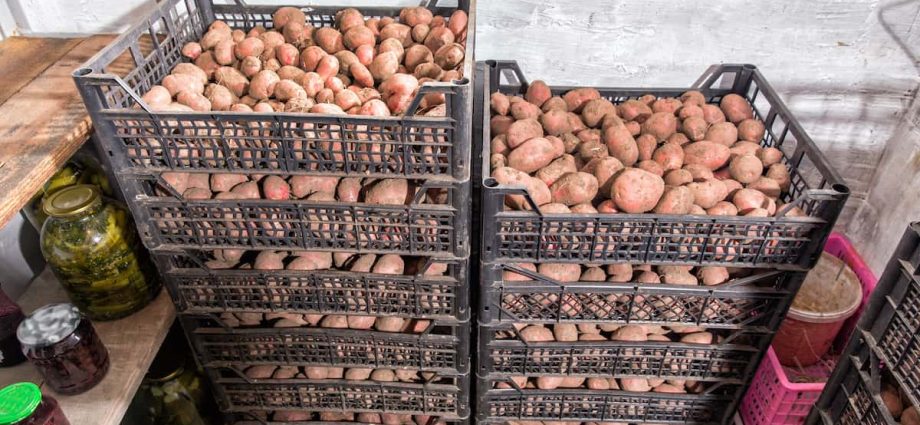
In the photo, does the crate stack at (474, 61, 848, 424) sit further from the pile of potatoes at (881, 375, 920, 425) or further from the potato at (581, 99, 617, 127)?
the pile of potatoes at (881, 375, 920, 425)

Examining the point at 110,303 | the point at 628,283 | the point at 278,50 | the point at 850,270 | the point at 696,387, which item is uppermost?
the point at 278,50

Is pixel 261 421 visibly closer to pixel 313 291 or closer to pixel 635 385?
pixel 313 291

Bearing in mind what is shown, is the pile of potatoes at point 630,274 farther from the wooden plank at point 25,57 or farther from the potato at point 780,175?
→ the wooden plank at point 25,57

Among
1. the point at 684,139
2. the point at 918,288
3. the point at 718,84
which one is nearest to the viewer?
the point at 918,288

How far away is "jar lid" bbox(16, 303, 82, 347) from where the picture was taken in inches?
43.9

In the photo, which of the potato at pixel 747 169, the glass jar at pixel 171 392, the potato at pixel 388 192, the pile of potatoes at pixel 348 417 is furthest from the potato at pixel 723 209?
the glass jar at pixel 171 392

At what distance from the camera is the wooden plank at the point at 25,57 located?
144cm

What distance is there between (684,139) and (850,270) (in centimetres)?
A: 72

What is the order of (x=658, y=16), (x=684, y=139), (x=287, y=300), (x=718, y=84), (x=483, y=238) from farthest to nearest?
(x=718, y=84), (x=658, y=16), (x=684, y=139), (x=287, y=300), (x=483, y=238)

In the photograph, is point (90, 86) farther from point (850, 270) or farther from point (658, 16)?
point (850, 270)

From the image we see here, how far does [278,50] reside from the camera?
4.62 ft

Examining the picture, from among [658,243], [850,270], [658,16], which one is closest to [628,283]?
[658,243]

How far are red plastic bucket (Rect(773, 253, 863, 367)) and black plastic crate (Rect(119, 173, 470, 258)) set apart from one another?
3.30ft

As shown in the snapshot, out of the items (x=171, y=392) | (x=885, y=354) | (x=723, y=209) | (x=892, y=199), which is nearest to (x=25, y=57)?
(x=171, y=392)
